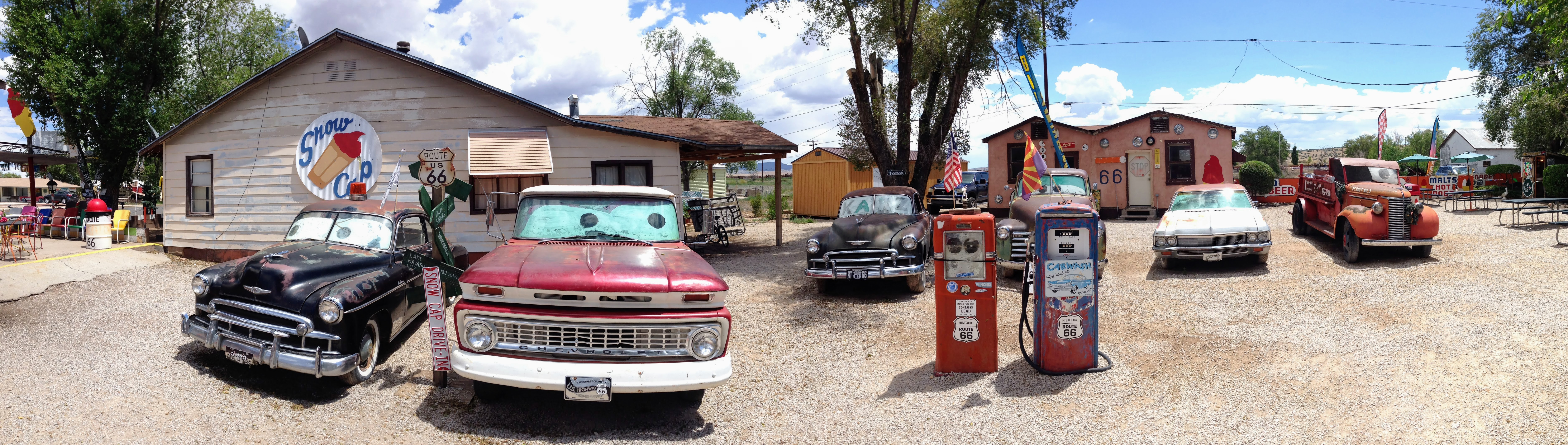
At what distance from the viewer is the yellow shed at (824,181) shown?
88.1ft

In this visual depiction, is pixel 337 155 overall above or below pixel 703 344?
above

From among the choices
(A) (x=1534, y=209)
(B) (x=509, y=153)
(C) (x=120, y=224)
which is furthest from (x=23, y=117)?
(A) (x=1534, y=209)

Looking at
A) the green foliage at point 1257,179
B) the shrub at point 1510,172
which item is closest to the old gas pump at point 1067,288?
the shrub at point 1510,172

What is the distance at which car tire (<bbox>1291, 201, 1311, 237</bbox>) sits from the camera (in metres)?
14.5

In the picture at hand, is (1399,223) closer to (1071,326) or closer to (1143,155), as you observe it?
(1071,326)

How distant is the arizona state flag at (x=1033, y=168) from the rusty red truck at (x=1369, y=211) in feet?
13.9

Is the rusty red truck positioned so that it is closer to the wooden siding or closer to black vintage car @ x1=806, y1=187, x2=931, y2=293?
black vintage car @ x1=806, y1=187, x2=931, y2=293

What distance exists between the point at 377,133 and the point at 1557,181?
28.2 m

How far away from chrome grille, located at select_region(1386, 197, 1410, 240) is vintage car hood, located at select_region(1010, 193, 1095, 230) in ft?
A: 12.5

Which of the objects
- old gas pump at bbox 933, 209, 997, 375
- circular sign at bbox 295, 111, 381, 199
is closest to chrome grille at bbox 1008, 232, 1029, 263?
old gas pump at bbox 933, 209, 997, 375

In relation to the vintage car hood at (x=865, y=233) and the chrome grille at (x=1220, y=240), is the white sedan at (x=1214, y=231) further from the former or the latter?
the vintage car hood at (x=865, y=233)

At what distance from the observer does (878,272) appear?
977 centimetres

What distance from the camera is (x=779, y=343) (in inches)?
316

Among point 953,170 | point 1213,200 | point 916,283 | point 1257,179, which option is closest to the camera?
point 916,283
